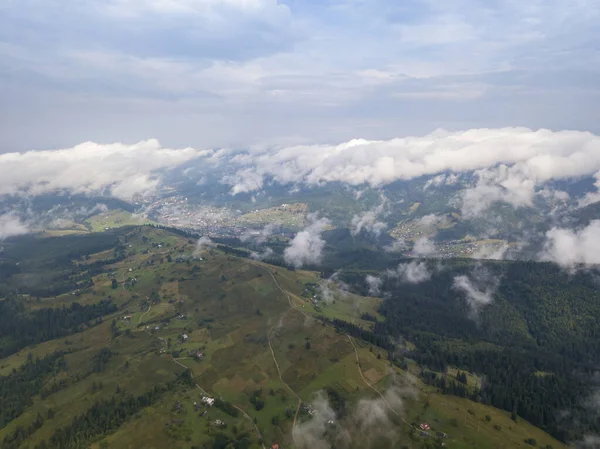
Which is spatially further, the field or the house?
the house

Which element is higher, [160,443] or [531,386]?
[160,443]

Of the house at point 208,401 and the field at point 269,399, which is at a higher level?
the house at point 208,401

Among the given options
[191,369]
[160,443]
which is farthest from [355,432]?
[191,369]

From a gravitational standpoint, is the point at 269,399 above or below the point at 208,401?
below

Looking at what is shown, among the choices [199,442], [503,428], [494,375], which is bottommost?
[494,375]

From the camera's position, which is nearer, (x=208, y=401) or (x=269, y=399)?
(x=208, y=401)

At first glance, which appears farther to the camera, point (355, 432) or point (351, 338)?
point (351, 338)

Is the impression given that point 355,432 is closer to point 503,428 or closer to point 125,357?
point 503,428

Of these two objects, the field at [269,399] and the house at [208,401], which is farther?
the house at [208,401]

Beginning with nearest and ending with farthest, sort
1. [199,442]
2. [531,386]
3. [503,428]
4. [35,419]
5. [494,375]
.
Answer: [199,442] → [503,428] → [35,419] → [531,386] → [494,375]

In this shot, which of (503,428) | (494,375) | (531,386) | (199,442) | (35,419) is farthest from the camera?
(494,375)

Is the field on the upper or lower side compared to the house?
lower
